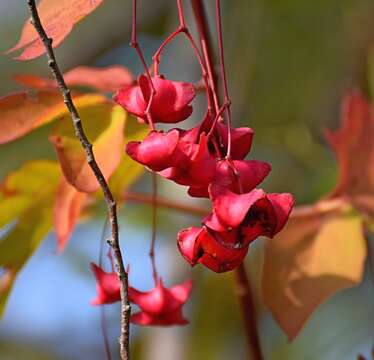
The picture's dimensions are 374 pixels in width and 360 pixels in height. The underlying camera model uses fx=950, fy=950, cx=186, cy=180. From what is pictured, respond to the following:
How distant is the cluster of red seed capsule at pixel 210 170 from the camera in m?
0.75

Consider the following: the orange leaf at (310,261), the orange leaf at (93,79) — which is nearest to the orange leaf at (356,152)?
the orange leaf at (310,261)

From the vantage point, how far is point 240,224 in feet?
2.46

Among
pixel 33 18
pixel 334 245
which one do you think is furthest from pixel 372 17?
pixel 33 18

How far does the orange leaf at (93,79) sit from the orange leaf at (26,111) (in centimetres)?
3

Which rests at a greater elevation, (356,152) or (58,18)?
(356,152)

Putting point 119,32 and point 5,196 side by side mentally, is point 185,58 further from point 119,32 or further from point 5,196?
point 5,196

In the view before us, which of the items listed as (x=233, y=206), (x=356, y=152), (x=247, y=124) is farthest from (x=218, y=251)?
(x=247, y=124)

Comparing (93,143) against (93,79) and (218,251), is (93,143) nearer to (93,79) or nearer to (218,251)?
(93,79)

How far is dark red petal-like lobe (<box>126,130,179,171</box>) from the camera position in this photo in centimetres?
76

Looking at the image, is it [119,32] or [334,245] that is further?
[119,32]

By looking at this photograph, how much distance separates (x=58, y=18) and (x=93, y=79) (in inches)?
10.5

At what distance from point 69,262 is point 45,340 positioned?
337mm

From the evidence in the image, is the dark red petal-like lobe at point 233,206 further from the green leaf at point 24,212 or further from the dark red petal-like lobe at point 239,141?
the green leaf at point 24,212

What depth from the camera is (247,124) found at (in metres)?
2.74
